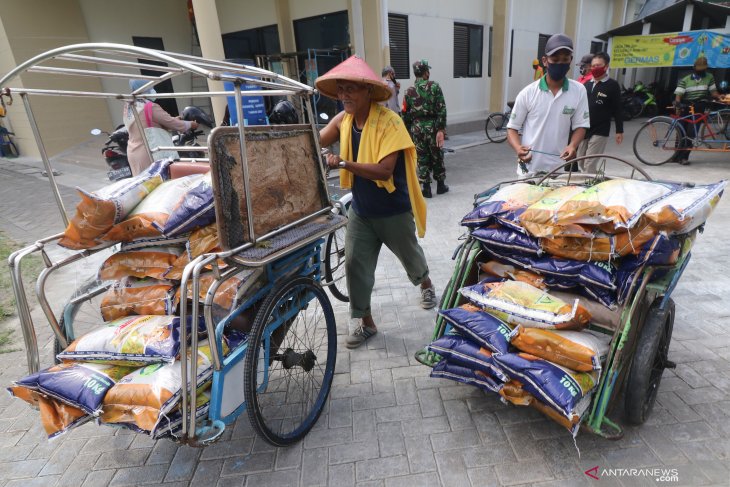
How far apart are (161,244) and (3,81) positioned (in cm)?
89

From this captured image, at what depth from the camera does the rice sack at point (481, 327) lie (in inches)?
78.5

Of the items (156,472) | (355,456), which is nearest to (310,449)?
(355,456)

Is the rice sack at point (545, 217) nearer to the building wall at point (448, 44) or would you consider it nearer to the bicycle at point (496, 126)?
the building wall at point (448, 44)

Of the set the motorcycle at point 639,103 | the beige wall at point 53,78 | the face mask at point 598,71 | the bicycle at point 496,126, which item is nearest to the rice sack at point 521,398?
the face mask at point 598,71

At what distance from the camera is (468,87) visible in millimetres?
12641

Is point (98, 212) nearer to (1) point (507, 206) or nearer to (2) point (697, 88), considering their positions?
(1) point (507, 206)

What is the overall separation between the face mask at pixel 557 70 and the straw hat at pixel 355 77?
56.8 inches

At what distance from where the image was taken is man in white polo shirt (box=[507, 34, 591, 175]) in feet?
10.7

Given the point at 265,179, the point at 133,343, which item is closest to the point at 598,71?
Answer: the point at 265,179

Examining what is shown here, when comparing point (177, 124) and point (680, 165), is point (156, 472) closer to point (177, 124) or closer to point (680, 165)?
point (177, 124)

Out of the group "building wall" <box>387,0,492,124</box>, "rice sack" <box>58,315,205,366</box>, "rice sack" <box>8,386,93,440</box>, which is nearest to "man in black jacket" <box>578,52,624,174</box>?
"rice sack" <box>58,315,205,366</box>

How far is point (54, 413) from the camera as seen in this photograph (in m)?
1.73

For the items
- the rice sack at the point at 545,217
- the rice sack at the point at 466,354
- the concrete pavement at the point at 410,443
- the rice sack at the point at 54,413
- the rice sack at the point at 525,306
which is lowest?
the concrete pavement at the point at 410,443

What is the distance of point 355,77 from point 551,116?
5.91 ft
